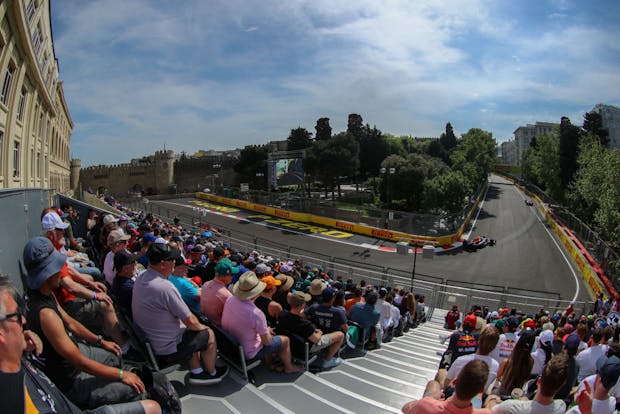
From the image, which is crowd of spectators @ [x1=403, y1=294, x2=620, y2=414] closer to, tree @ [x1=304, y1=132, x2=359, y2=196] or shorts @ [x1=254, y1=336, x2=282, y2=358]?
shorts @ [x1=254, y1=336, x2=282, y2=358]

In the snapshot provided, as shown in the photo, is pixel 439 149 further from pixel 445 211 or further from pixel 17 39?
pixel 17 39

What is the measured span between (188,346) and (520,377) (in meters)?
3.84

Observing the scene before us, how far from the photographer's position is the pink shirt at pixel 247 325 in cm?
454

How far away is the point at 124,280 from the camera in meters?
5.03

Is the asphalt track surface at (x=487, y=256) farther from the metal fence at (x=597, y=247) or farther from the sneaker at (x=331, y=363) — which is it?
the sneaker at (x=331, y=363)

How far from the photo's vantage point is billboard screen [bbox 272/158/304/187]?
47.7 meters

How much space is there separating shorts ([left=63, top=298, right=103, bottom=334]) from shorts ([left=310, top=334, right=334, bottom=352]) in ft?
8.97

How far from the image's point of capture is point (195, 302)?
549cm

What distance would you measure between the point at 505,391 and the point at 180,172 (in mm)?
73730

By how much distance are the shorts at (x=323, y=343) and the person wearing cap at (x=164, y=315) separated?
1652 millimetres

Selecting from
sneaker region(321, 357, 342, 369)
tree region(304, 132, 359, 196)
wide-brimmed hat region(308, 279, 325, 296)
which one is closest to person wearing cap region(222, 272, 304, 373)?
sneaker region(321, 357, 342, 369)

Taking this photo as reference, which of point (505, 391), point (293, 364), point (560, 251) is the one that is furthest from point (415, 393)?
point (560, 251)

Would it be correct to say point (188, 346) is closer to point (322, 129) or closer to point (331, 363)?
point (331, 363)

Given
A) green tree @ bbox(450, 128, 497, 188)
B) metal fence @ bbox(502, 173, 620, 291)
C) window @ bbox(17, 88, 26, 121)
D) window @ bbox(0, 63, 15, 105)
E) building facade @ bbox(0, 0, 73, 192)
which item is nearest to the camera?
building facade @ bbox(0, 0, 73, 192)
